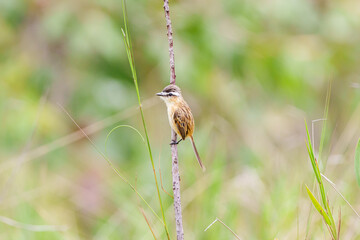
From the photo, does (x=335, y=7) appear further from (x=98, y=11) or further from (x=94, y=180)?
(x=94, y=180)

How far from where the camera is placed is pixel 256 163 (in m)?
2.84

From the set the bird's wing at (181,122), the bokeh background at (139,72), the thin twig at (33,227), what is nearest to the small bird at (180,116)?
the bird's wing at (181,122)

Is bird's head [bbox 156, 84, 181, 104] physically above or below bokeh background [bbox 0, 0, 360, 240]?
above

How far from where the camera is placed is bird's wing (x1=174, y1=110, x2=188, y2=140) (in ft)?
6.06

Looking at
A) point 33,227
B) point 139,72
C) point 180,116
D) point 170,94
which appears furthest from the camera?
point 139,72

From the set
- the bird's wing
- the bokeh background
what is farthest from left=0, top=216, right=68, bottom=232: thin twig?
the bokeh background

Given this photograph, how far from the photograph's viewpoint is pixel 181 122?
187 centimetres

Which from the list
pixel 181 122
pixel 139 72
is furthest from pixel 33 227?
pixel 139 72

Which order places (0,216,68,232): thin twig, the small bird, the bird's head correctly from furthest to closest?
1. (0,216,68,232): thin twig
2. the small bird
3. the bird's head

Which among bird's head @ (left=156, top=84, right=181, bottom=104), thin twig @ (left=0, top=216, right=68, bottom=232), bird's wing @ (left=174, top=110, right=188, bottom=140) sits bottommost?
thin twig @ (left=0, top=216, right=68, bottom=232)

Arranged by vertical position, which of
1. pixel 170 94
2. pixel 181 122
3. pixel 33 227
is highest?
pixel 170 94

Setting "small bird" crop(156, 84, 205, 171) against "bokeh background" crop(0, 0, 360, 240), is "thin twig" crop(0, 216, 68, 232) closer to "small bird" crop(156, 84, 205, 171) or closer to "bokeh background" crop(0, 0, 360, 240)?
"small bird" crop(156, 84, 205, 171)

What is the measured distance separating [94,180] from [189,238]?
2293 millimetres

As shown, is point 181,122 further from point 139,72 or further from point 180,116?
point 139,72
